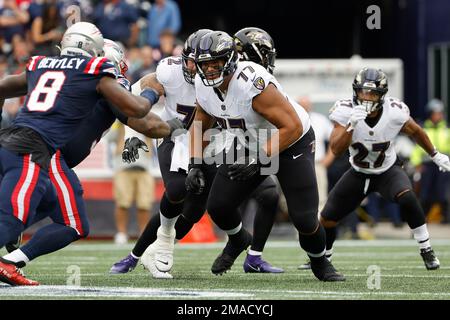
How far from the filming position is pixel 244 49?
686cm

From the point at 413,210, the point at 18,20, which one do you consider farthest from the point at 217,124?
the point at 18,20

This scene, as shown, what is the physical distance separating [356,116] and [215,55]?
1705mm

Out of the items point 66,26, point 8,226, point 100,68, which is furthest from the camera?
point 66,26

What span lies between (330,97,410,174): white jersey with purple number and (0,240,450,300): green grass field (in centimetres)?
75

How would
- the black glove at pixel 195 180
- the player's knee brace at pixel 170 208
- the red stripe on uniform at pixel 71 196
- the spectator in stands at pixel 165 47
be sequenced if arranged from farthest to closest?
the spectator in stands at pixel 165 47 < the player's knee brace at pixel 170 208 < the black glove at pixel 195 180 < the red stripe on uniform at pixel 71 196

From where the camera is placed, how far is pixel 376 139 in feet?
26.0

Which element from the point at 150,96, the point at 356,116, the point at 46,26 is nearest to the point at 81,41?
the point at 150,96

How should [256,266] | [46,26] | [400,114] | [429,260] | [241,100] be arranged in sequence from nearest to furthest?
[241,100]
[256,266]
[429,260]
[400,114]
[46,26]

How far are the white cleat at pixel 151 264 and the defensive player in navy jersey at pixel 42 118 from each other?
0.95 metres

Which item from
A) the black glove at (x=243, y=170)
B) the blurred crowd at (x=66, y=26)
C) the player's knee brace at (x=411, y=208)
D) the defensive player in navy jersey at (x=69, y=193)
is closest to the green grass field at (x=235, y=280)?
the defensive player in navy jersey at (x=69, y=193)

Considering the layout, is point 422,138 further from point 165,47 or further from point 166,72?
point 165,47

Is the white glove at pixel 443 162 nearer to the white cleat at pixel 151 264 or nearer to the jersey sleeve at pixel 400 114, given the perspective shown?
the jersey sleeve at pixel 400 114

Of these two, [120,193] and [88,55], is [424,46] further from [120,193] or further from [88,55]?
[88,55]

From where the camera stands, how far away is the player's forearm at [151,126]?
6.16 meters
